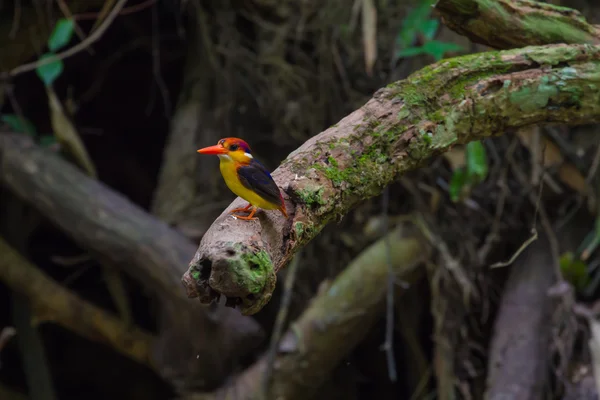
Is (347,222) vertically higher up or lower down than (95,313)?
higher up

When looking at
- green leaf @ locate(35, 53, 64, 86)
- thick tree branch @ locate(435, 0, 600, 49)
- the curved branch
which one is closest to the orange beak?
the curved branch

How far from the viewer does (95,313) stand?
351cm

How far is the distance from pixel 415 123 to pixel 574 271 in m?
1.84

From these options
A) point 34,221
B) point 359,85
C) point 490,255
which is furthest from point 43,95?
point 490,255

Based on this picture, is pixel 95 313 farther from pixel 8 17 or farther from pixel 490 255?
pixel 490 255

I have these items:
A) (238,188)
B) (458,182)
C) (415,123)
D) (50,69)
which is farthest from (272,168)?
(238,188)

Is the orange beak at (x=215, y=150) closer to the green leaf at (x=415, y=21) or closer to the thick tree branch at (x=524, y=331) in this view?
the green leaf at (x=415, y=21)

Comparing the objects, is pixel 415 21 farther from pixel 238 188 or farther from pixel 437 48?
pixel 238 188

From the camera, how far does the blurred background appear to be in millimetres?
2979

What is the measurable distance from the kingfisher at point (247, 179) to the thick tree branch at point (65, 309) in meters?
2.32

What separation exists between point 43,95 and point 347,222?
2.07 metres

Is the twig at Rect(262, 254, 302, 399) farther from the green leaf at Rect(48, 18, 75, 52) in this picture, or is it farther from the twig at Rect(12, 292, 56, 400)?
the twig at Rect(12, 292, 56, 400)

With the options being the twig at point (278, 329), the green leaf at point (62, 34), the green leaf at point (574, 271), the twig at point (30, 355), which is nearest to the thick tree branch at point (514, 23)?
the green leaf at point (574, 271)

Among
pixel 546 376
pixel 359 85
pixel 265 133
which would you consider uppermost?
pixel 359 85
